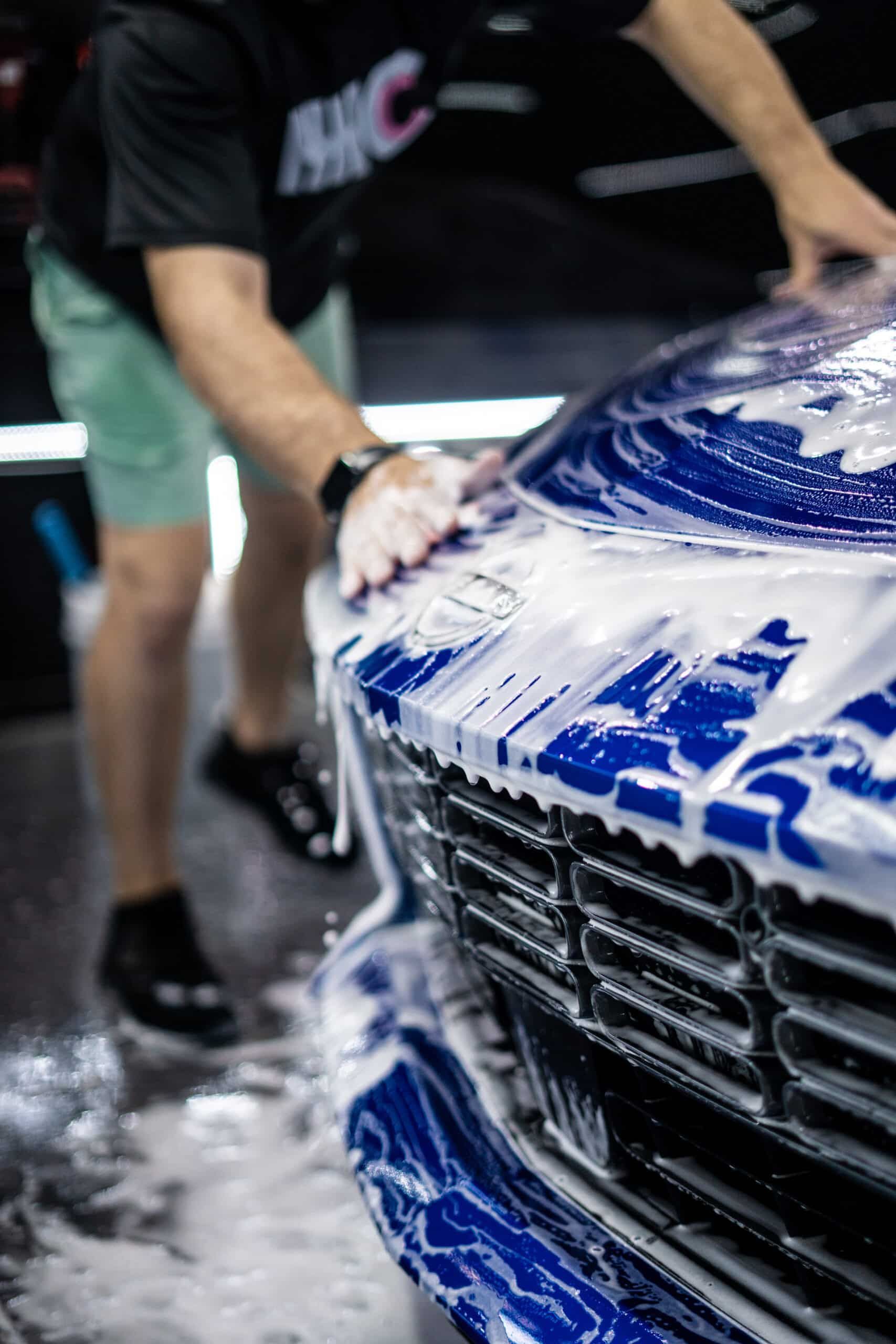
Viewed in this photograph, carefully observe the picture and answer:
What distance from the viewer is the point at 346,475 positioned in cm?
96

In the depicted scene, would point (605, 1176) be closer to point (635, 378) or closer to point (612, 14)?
point (635, 378)

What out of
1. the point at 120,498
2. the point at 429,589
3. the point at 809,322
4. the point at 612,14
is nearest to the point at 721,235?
the point at 612,14

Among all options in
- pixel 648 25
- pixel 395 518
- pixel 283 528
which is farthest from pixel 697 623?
pixel 283 528

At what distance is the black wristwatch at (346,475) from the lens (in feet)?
3.12

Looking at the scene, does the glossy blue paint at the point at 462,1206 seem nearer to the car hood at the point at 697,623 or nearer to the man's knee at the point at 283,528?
the car hood at the point at 697,623

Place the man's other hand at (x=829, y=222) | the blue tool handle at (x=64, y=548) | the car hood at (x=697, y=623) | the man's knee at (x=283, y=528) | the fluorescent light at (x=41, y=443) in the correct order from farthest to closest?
the fluorescent light at (x=41, y=443) < the blue tool handle at (x=64, y=548) < the man's knee at (x=283, y=528) < the man's other hand at (x=829, y=222) < the car hood at (x=697, y=623)

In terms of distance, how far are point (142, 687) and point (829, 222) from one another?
3.10 ft

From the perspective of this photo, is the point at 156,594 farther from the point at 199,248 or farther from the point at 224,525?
the point at 224,525

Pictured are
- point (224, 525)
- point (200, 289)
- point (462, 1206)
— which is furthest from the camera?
point (224, 525)

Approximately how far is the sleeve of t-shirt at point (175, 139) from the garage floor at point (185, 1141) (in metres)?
0.88

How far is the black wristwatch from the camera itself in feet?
3.12

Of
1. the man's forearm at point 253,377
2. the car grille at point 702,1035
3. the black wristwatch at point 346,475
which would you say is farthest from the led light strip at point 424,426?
the car grille at point 702,1035

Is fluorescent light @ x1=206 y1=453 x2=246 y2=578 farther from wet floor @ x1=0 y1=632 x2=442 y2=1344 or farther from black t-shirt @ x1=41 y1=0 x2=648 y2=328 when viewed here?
black t-shirt @ x1=41 y1=0 x2=648 y2=328

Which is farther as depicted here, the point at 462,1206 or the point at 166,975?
the point at 166,975
